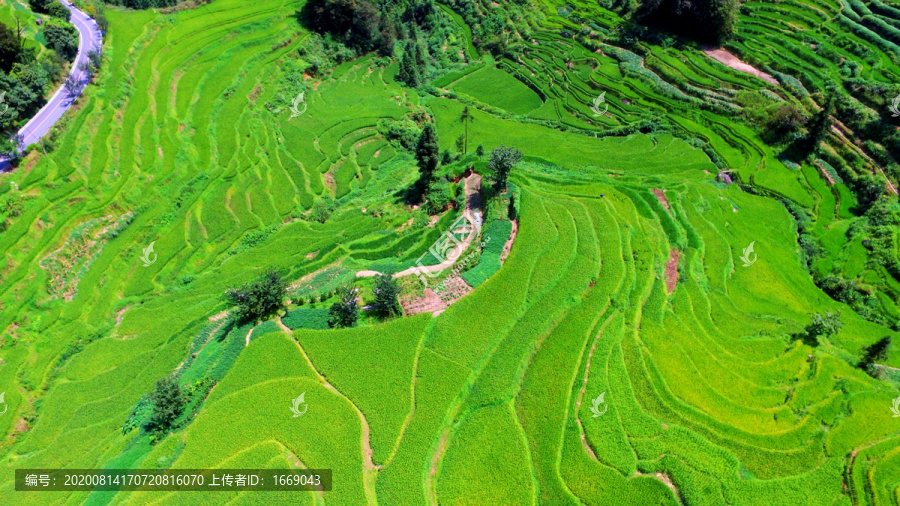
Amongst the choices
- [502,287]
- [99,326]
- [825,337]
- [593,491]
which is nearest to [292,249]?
[99,326]

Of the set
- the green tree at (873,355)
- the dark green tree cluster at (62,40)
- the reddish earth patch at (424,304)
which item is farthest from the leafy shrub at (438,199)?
the dark green tree cluster at (62,40)

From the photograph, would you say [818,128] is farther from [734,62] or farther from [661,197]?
[661,197]

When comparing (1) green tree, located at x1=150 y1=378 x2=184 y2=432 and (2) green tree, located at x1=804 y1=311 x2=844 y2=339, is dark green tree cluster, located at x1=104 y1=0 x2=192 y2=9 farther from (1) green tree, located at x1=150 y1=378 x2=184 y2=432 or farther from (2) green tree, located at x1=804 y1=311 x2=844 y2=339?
(2) green tree, located at x1=804 y1=311 x2=844 y2=339

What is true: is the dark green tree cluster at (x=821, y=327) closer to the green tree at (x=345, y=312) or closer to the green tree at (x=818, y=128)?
the green tree at (x=818, y=128)

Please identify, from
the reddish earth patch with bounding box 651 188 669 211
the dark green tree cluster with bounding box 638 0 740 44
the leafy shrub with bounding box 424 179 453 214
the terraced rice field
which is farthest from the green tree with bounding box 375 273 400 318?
the dark green tree cluster with bounding box 638 0 740 44

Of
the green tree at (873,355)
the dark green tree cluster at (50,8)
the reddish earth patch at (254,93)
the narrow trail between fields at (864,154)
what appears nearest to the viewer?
the green tree at (873,355)
